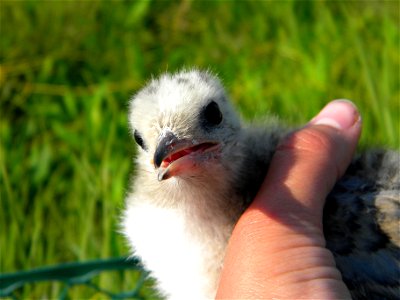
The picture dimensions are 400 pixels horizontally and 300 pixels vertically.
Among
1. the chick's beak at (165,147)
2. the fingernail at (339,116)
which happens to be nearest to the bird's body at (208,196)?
the chick's beak at (165,147)

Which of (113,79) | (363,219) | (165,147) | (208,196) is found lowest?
(363,219)

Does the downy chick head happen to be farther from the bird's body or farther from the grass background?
the grass background

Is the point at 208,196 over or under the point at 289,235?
over

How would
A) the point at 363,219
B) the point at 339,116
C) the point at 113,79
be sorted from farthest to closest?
1. the point at 113,79
2. the point at 339,116
3. the point at 363,219

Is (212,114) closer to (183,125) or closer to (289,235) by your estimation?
(183,125)

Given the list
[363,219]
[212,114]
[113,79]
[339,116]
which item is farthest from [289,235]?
[113,79]

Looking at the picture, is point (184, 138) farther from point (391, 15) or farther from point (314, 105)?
point (391, 15)

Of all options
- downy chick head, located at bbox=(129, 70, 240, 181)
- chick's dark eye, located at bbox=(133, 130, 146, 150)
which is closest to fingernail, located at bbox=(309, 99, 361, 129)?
downy chick head, located at bbox=(129, 70, 240, 181)
